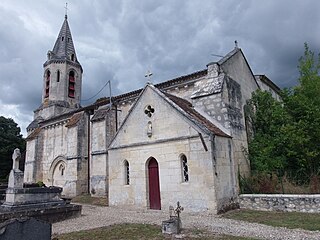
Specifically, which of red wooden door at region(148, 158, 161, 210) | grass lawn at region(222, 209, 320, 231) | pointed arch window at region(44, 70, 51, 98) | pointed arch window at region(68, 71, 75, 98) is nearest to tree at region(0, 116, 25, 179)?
pointed arch window at region(44, 70, 51, 98)

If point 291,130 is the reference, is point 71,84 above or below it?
above

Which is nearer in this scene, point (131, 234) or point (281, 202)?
point (131, 234)

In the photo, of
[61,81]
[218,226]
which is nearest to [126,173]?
[218,226]

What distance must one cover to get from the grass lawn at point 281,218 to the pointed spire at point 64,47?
986 inches

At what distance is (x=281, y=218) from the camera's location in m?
8.83

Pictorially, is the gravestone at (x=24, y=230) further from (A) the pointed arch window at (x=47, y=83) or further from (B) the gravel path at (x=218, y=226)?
(A) the pointed arch window at (x=47, y=83)

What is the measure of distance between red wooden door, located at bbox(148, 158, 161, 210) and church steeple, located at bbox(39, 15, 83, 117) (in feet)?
58.5

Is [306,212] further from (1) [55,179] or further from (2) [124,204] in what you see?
(1) [55,179]

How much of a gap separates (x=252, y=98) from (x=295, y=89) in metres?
2.40

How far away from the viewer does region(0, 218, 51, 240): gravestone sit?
398cm

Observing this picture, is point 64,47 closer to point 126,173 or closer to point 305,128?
point 126,173

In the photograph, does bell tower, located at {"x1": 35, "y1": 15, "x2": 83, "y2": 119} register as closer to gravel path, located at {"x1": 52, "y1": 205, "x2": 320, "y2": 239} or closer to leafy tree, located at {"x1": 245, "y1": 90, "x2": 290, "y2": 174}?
gravel path, located at {"x1": 52, "y1": 205, "x2": 320, "y2": 239}

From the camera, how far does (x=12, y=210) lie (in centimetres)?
911

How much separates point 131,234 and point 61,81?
23546mm
